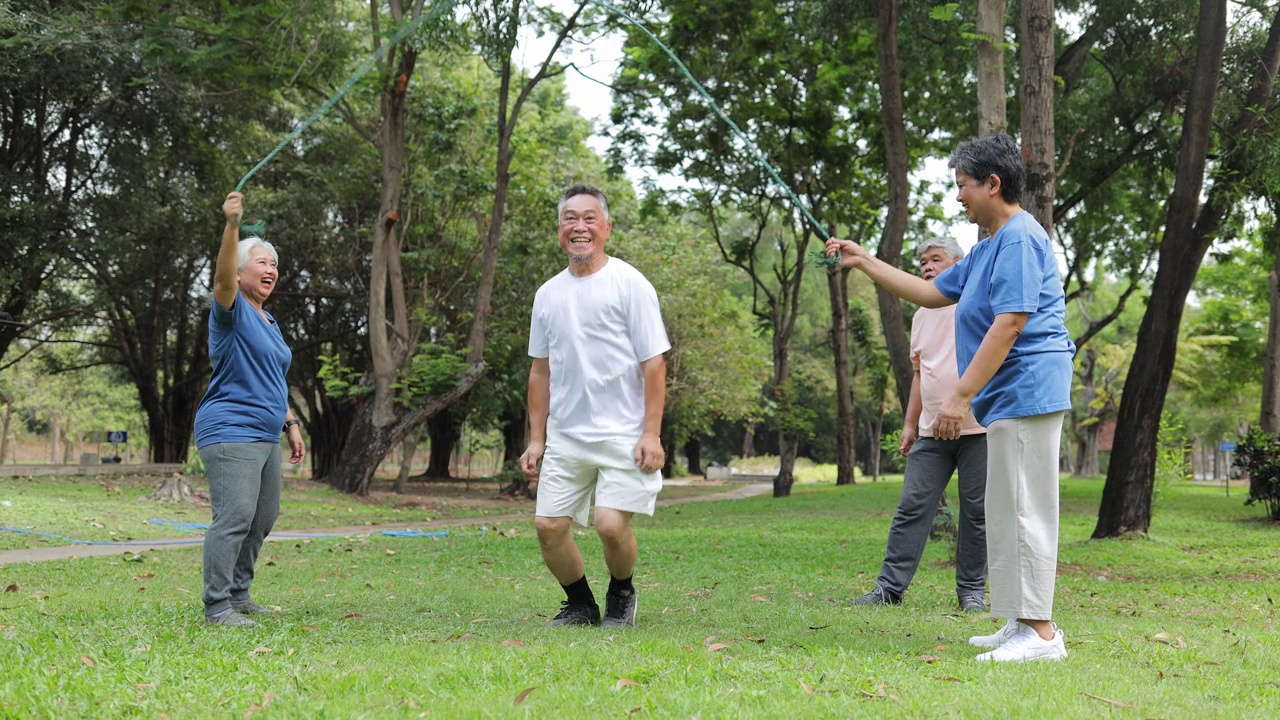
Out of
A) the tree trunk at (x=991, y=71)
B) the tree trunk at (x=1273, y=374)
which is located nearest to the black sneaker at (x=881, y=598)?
the tree trunk at (x=991, y=71)

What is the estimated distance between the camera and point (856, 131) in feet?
70.7

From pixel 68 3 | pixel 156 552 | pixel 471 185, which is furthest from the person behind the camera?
pixel 471 185

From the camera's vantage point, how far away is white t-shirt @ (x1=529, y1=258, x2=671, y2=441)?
5.22m

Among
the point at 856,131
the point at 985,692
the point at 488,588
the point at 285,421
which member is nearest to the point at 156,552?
the point at 488,588

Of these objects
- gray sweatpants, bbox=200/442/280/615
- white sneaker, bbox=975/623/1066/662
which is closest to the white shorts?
gray sweatpants, bbox=200/442/280/615

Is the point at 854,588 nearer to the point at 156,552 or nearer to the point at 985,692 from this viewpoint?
the point at 985,692

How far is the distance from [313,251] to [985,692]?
25.3 meters

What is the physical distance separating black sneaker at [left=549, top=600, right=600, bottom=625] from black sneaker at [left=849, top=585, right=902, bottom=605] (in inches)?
70.5

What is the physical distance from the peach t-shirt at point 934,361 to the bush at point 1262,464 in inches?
483

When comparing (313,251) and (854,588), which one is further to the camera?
(313,251)

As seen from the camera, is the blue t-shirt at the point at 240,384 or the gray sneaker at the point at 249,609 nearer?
the blue t-shirt at the point at 240,384

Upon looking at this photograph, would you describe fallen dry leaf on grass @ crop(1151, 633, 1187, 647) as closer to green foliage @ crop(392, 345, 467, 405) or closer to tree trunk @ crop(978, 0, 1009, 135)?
tree trunk @ crop(978, 0, 1009, 135)

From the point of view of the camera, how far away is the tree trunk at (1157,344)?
11578mm

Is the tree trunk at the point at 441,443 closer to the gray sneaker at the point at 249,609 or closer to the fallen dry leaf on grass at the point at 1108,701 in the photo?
A: the gray sneaker at the point at 249,609
